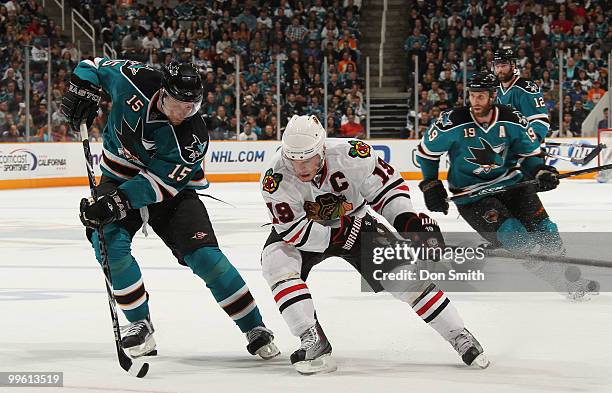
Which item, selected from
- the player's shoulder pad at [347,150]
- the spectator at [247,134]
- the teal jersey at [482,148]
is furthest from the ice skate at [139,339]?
the spectator at [247,134]

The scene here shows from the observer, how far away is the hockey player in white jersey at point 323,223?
3439mm

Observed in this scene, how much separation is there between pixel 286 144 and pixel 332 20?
14.0m

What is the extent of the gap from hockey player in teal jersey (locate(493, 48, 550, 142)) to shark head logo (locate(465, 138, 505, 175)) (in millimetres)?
893

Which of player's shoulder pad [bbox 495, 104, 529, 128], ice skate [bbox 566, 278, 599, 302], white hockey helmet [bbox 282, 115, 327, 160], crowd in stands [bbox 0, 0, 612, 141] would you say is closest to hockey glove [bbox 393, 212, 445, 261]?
white hockey helmet [bbox 282, 115, 327, 160]

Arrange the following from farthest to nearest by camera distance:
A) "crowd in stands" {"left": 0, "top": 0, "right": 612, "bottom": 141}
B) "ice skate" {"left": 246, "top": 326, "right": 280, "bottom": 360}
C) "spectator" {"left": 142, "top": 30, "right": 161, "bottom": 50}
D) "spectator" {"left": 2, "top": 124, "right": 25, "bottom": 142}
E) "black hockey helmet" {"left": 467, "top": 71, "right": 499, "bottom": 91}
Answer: "spectator" {"left": 142, "top": 30, "right": 161, "bottom": 50} < "crowd in stands" {"left": 0, "top": 0, "right": 612, "bottom": 141} < "spectator" {"left": 2, "top": 124, "right": 25, "bottom": 142} < "black hockey helmet" {"left": 467, "top": 71, "right": 499, "bottom": 91} < "ice skate" {"left": 246, "top": 326, "right": 280, "bottom": 360}

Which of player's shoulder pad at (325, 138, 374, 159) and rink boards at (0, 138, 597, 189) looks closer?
player's shoulder pad at (325, 138, 374, 159)

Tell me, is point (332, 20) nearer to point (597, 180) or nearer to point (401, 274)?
point (597, 180)

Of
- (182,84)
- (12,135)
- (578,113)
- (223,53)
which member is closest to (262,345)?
(182,84)

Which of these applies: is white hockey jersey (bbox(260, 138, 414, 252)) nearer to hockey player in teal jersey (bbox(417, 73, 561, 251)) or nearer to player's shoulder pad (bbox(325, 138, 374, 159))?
player's shoulder pad (bbox(325, 138, 374, 159))

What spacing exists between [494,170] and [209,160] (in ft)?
31.7

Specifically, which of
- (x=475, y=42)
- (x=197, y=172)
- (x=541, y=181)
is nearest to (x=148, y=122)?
(x=197, y=172)

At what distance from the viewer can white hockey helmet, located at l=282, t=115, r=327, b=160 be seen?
3383 mm

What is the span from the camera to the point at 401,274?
11.5 ft

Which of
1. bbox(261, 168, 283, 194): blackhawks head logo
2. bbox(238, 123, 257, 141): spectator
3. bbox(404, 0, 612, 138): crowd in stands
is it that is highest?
bbox(261, 168, 283, 194): blackhawks head logo
